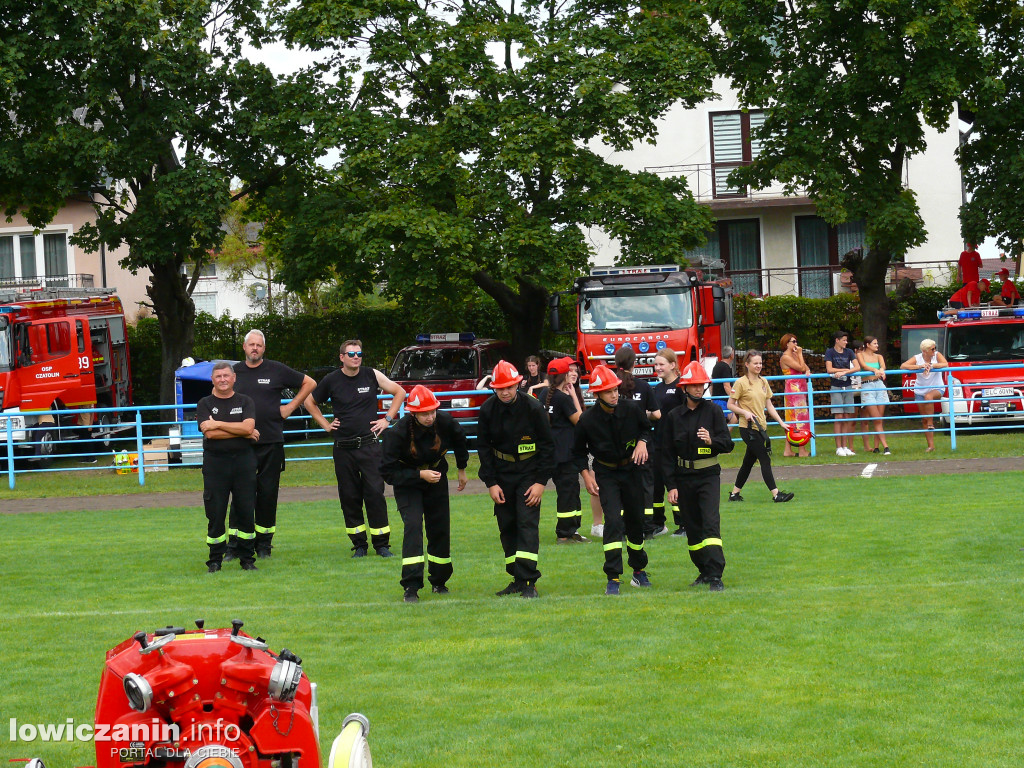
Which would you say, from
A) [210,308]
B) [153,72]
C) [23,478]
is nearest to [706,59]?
[153,72]

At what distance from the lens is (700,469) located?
35.3 feet

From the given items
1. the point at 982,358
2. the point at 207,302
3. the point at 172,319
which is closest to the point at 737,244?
the point at 982,358

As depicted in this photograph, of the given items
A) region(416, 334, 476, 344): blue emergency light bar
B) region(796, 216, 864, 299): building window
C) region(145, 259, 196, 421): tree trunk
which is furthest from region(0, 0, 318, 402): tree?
region(796, 216, 864, 299): building window

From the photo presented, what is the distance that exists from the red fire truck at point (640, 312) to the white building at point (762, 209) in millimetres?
16422

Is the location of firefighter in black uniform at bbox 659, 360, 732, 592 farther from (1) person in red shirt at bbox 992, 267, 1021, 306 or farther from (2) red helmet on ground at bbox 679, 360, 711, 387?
(1) person in red shirt at bbox 992, 267, 1021, 306

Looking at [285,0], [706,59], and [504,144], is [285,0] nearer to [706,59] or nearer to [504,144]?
[504,144]

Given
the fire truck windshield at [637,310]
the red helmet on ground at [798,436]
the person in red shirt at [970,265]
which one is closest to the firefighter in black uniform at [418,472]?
the red helmet on ground at [798,436]

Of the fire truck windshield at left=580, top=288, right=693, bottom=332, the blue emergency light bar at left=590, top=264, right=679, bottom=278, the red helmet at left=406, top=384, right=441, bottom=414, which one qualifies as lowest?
the red helmet at left=406, top=384, right=441, bottom=414

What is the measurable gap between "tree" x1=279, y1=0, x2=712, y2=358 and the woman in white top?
20.9ft

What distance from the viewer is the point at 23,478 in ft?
80.4

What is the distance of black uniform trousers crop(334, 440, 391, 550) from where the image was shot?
1288cm

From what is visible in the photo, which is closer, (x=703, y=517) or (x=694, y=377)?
(x=703, y=517)

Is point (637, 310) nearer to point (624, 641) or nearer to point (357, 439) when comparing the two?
point (357, 439)

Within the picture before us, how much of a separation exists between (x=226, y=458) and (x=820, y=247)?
110 feet
